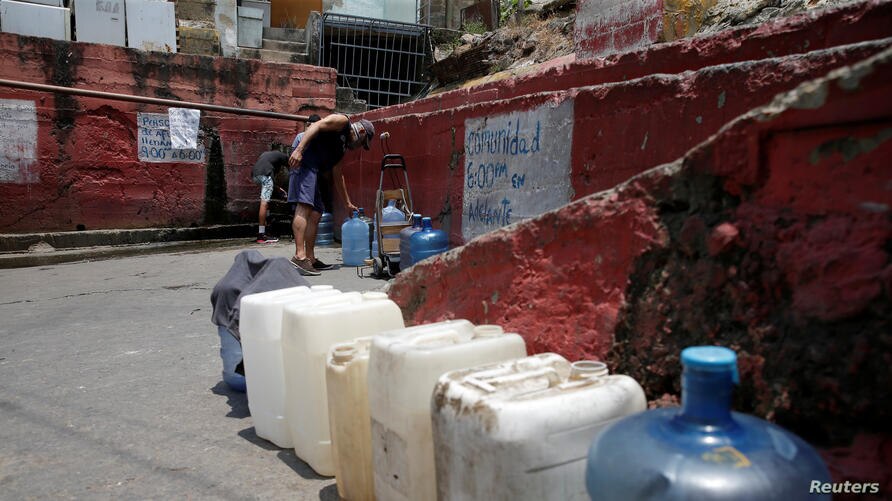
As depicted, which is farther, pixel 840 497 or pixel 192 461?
pixel 192 461

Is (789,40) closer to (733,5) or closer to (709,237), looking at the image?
(709,237)

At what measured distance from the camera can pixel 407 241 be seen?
5.95 m

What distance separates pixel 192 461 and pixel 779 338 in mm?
2138

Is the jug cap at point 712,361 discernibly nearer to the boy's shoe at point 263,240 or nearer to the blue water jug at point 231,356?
the blue water jug at point 231,356

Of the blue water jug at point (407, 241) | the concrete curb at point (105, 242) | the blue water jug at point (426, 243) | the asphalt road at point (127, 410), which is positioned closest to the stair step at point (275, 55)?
the concrete curb at point (105, 242)

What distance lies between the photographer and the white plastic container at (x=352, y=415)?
197 centimetres

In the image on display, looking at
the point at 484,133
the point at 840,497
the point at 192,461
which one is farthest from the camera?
the point at 484,133

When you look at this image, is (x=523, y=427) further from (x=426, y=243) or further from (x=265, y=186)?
(x=265, y=186)

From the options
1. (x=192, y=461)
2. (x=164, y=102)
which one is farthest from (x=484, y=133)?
(x=164, y=102)

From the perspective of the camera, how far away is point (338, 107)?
509 inches

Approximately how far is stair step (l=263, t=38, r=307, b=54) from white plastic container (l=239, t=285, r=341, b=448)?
51.9 ft

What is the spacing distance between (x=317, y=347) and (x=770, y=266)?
1424 mm

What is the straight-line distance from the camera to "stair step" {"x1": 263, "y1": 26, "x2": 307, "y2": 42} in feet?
57.6

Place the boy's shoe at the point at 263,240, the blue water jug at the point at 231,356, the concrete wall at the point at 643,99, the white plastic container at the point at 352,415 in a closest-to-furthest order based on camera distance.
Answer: the white plastic container at the point at 352,415 → the concrete wall at the point at 643,99 → the blue water jug at the point at 231,356 → the boy's shoe at the point at 263,240
